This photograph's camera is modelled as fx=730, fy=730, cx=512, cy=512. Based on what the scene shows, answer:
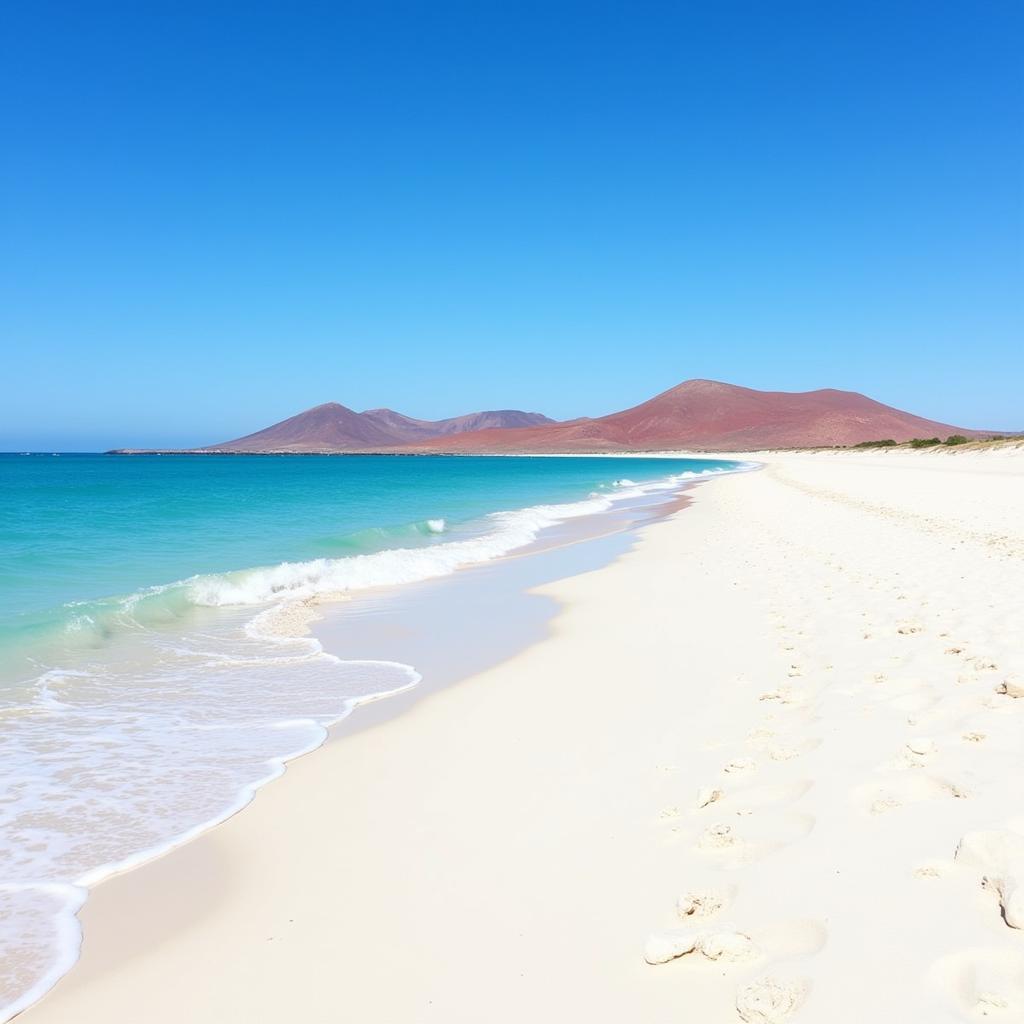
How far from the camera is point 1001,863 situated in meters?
2.56

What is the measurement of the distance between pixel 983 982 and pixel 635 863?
54.7 inches

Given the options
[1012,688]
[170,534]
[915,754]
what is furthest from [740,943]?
[170,534]

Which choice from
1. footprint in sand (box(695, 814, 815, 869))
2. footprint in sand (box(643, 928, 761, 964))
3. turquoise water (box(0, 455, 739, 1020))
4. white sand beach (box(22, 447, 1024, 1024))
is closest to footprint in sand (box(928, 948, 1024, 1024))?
white sand beach (box(22, 447, 1024, 1024))

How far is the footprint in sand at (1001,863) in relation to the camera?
2.32m

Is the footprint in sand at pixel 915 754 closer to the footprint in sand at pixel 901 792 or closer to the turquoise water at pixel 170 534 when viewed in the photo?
the footprint in sand at pixel 901 792

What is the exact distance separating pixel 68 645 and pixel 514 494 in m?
35.6

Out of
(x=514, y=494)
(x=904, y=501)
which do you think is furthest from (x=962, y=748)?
(x=514, y=494)

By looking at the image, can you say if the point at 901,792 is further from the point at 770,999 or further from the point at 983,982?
the point at 770,999

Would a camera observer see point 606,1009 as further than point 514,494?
No

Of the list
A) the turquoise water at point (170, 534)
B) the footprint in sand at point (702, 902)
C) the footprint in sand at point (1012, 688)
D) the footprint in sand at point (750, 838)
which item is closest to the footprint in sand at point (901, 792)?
the footprint in sand at point (750, 838)

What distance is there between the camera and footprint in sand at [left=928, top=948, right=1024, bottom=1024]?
198 centimetres

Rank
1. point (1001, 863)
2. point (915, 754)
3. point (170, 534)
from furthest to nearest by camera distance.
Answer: point (170, 534) → point (915, 754) → point (1001, 863)

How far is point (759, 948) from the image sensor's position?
244cm

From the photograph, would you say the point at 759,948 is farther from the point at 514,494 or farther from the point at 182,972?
the point at 514,494
